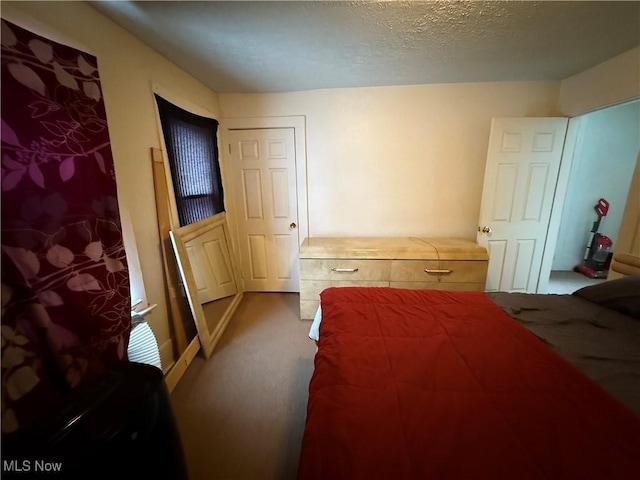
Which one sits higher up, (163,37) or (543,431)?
(163,37)

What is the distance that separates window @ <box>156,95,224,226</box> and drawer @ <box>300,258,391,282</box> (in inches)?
42.1

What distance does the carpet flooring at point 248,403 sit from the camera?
4.30ft

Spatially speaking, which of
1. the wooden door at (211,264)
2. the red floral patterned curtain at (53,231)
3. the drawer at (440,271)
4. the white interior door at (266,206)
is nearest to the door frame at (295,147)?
the white interior door at (266,206)

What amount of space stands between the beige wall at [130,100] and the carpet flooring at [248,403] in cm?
39

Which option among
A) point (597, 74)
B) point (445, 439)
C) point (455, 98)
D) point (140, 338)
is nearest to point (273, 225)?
point (140, 338)

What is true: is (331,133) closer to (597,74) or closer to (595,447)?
(597,74)

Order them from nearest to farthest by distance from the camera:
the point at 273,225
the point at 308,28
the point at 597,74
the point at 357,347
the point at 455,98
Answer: the point at 357,347 → the point at 308,28 → the point at 597,74 → the point at 455,98 → the point at 273,225

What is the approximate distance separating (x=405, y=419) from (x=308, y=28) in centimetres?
197

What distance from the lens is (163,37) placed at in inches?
62.4

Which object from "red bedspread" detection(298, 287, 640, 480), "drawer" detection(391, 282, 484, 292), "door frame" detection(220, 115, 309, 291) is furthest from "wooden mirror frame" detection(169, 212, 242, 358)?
"drawer" detection(391, 282, 484, 292)

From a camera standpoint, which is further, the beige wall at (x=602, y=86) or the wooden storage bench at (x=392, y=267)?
the wooden storage bench at (x=392, y=267)

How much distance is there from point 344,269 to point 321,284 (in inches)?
10.7

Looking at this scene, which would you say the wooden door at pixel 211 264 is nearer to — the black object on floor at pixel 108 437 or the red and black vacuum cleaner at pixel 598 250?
the black object on floor at pixel 108 437

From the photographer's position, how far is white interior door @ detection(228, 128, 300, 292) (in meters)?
2.80
